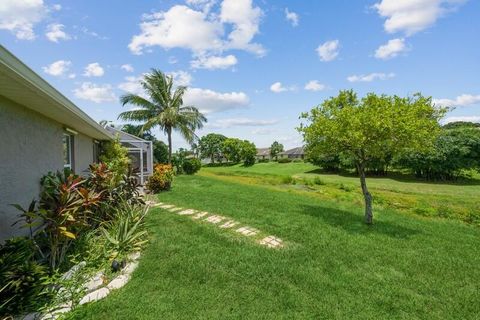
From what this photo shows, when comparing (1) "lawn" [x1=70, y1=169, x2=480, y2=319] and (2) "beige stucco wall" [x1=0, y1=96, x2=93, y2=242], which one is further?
(2) "beige stucco wall" [x1=0, y1=96, x2=93, y2=242]

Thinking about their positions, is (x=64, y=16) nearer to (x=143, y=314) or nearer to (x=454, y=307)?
(x=143, y=314)

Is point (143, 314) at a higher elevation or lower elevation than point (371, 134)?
lower

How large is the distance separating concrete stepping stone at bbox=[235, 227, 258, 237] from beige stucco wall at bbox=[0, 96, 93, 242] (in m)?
4.43

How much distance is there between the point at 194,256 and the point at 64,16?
6575mm

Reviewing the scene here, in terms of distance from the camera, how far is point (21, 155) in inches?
192

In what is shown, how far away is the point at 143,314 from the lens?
322cm

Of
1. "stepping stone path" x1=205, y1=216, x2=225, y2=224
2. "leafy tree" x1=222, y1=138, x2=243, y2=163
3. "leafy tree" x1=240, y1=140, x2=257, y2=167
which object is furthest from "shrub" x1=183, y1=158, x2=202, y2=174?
"leafy tree" x1=222, y1=138, x2=243, y2=163

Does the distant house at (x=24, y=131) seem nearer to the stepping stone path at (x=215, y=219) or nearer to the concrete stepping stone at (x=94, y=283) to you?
the concrete stepping stone at (x=94, y=283)

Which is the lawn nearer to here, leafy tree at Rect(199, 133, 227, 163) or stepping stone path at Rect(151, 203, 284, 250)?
stepping stone path at Rect(151, 203, 284, 250)

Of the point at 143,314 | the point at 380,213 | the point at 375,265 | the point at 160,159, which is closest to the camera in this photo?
the point at 143,314

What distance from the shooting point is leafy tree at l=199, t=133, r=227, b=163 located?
6600cm

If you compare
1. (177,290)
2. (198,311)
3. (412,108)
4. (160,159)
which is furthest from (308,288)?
(160,159)

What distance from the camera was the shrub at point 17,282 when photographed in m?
2.99

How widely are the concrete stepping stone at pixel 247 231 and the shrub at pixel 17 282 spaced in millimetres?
4032
